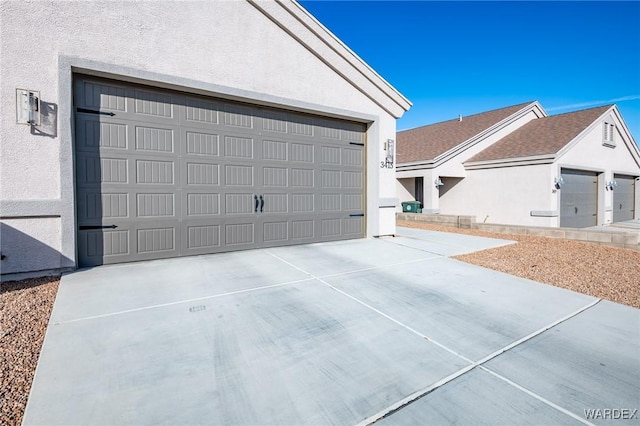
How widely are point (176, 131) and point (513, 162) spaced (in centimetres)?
1367

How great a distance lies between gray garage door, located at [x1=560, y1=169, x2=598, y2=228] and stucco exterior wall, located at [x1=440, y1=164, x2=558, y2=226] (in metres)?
1.11

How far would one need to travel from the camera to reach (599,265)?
639 centimetres

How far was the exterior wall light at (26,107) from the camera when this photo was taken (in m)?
4.56

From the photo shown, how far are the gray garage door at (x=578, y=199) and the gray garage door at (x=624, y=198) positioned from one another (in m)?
2.46

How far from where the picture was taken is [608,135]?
608 inches

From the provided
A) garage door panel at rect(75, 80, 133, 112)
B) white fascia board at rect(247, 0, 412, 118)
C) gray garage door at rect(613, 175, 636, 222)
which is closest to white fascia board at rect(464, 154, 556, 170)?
gray garage door at rect(613, 175, 636, 222)

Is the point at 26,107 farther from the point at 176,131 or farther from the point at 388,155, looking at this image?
the point at 388,155

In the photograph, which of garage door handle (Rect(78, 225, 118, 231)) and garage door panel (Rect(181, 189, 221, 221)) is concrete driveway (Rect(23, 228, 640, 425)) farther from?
garage door panel (Rect(181, 189, 221, 221))

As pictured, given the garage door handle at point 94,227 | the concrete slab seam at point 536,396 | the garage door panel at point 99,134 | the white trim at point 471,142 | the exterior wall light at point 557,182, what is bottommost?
the concrete slab seam at point 536,396

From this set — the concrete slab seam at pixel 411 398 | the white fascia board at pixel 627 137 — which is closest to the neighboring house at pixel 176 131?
the concrete slab seam at pixel 411 398

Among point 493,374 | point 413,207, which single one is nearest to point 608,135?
point 413,207

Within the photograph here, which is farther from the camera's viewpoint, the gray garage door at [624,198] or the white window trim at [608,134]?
the gray garage door at [624,198]

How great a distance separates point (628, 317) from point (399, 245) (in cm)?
431

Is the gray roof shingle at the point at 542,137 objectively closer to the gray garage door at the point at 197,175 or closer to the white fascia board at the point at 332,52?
the white fascia board at the point at 332,52
